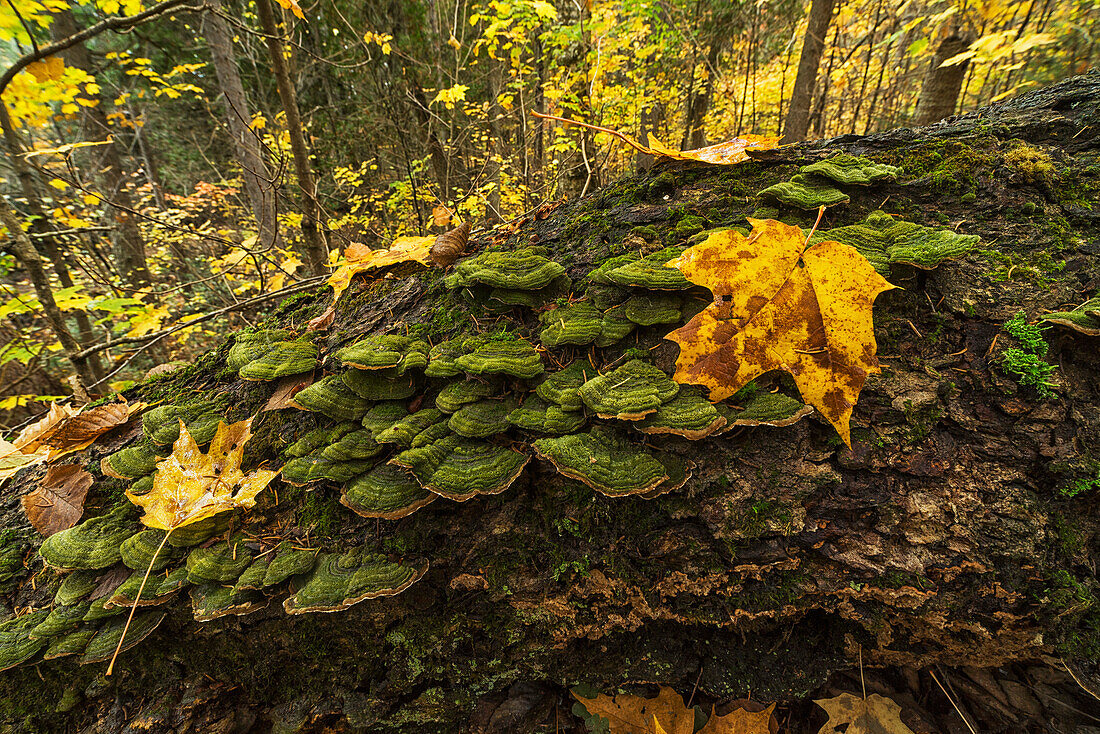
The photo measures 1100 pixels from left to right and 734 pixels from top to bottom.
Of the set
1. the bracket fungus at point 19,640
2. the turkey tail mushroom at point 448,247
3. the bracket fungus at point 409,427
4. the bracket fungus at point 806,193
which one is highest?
the bracket fungus at point 806,193

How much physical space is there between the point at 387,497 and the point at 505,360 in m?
0.68

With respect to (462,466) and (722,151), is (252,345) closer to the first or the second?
(462,466)

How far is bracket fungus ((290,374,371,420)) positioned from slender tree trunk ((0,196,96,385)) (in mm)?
4659

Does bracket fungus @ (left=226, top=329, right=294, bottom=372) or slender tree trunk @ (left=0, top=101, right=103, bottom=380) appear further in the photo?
slender tree trunk @ (left=0, top=101, right=103, bottom=380)

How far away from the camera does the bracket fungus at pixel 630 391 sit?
1527 millimetres

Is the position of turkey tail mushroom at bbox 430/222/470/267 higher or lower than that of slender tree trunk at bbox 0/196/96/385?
higher

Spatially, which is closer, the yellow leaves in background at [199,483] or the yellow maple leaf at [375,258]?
the yellow leaves in background at [199,483]

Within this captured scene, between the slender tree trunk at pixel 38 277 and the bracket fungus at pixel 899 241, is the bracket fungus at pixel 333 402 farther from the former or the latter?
the slender tree trunk at pixel 38 277

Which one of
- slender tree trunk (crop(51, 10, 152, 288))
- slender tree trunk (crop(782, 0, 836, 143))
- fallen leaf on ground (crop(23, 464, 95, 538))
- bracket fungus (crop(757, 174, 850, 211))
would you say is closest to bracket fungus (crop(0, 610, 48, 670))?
fallen leaf on ground (crop(23, 464, 95, 538))

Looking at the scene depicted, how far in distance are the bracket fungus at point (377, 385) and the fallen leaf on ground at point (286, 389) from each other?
0.34m

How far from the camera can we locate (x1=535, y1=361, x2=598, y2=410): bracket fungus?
5.50 feet

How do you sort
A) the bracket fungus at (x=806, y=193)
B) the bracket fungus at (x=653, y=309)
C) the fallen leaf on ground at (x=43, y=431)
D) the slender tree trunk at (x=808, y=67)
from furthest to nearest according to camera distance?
1. the slender tree trunk at (x=808, y=67)
2. the fallen leaf on ground at (x=43, y=431)
3. the bracket fungus at (x=806, y=193)
4. the bracket fungus at (x=653, y=309)

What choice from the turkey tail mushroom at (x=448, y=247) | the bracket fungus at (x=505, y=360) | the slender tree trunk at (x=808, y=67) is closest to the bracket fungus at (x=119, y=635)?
the bracket fungus at (x=505, y=360)

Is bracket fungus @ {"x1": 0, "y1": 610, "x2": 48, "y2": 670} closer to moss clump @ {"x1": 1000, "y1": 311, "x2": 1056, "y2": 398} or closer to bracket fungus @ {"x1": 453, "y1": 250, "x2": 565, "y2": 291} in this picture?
bracket fungus @ {"x1": 453, "y1": 250, "x2": 565, "y2": 291}
